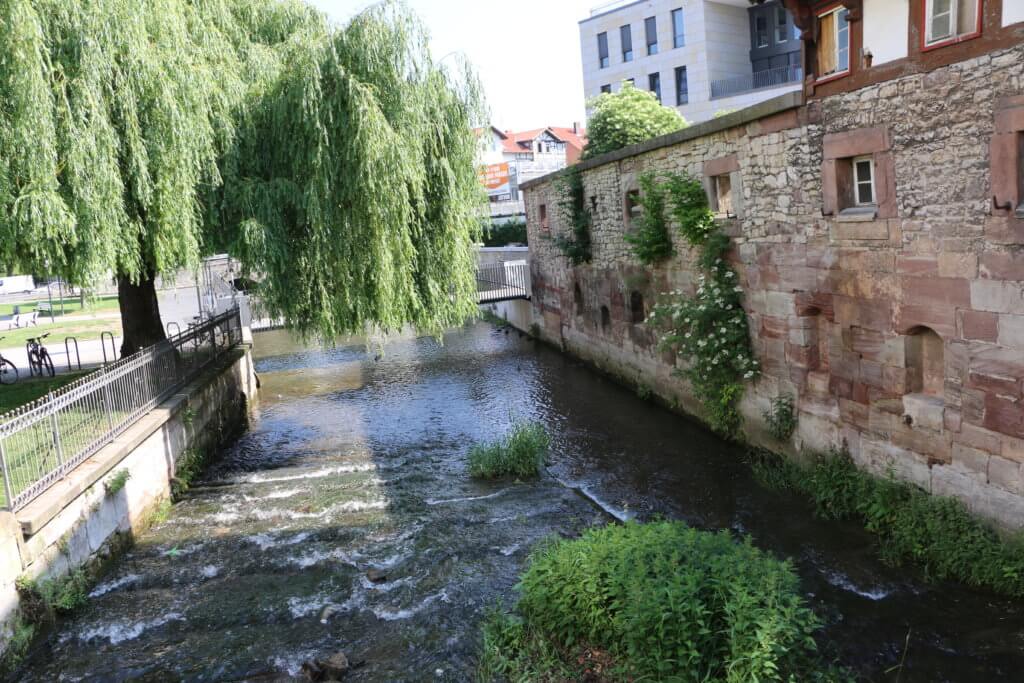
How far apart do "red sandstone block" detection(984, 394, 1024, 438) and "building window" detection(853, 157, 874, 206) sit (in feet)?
9.17

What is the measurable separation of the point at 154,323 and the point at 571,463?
25.3 feet

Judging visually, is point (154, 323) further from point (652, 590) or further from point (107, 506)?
point (652, 590)

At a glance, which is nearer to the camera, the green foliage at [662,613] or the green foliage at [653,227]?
the green foliage at [662,613]

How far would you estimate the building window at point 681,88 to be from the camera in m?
36.9

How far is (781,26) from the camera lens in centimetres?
3475

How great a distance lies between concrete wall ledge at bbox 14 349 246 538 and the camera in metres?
7.25

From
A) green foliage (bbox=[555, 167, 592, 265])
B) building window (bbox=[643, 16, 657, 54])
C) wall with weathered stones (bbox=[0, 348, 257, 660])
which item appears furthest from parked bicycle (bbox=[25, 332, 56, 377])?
building window (bbox=[643, 16, 657, 54])

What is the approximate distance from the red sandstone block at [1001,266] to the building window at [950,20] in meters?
2.14

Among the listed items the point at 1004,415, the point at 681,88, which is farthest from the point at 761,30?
the point at 1004,415

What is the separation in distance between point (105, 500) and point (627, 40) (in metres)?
35.9

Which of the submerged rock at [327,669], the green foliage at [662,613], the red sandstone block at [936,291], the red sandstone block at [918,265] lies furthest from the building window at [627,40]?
the submerged rock at [327,669]

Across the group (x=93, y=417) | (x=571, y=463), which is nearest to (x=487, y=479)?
(x=571, y=463)

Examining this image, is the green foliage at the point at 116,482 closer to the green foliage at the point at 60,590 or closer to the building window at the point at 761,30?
the green foliage at the point at 60,590

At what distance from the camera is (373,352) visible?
23.3 metres
